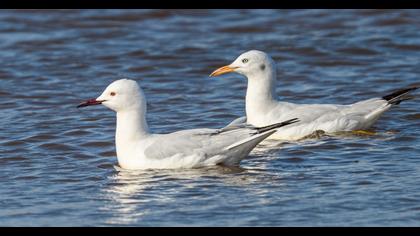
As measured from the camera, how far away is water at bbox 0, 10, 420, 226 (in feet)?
31.4

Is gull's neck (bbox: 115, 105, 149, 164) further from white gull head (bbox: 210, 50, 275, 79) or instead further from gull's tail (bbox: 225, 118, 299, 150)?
white gull head (bbox: 210, 50, 275, 79)

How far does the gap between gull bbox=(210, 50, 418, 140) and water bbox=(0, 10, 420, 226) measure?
0.22m

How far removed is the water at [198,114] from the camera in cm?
957

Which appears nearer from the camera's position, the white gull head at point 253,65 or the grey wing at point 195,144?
the grey wing at point 195,144

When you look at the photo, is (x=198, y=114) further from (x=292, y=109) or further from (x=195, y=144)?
(x=195, y=144)

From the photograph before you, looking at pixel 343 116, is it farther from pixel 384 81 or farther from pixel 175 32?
pixel 175 32

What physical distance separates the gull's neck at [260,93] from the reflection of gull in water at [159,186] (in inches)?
80.9

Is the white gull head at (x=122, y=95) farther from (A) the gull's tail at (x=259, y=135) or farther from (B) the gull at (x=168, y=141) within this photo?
(A) the gull's tail at (x=259, y=135)

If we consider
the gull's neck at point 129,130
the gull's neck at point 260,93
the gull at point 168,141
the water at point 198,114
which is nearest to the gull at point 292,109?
the gull's neck at point 260,93

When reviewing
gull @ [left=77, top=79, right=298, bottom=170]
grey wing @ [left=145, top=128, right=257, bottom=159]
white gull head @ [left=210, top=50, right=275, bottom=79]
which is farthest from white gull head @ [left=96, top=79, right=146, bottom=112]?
white gull head @ [left=210, top=50, right=275, bottom=79]

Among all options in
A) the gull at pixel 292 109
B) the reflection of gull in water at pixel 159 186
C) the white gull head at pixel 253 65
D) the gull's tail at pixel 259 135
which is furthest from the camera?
the white gull head at pixel 253 65

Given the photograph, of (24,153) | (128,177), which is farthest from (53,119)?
(128,177)

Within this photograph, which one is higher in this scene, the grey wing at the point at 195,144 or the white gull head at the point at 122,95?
the white gull head at the point at 122,95

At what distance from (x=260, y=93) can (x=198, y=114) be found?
1319mm
